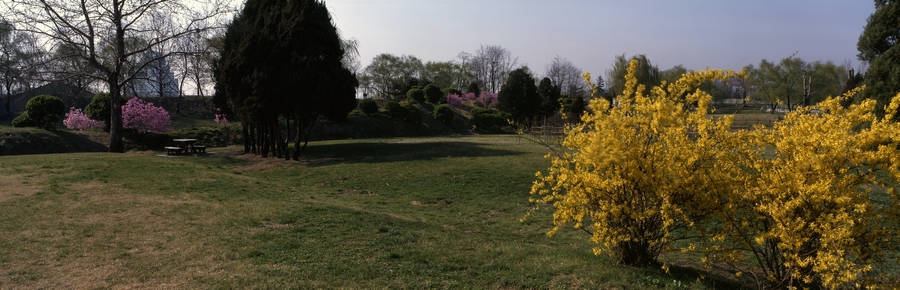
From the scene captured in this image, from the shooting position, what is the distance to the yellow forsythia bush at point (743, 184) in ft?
15.6

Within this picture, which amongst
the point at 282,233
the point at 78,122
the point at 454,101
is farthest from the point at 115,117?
the point at 454,101

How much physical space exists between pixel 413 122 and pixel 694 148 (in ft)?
112

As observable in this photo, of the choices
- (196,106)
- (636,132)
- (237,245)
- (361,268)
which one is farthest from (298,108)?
(196,106)

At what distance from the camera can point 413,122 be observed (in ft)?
128

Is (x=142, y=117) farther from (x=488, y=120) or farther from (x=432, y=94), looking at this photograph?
(x=432, y=94)

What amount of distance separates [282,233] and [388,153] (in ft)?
40.8

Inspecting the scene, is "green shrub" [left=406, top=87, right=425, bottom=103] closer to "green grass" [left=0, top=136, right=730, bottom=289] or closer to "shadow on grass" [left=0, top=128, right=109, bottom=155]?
"shadow on grass" [left=0, top=128, right=109, bottom=155]

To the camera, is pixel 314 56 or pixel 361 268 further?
pixel 314 56

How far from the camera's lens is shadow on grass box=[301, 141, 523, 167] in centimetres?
1845

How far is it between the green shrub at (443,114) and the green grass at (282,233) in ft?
84.6

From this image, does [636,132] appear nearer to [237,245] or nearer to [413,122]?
[237,245]

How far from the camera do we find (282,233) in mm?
7559

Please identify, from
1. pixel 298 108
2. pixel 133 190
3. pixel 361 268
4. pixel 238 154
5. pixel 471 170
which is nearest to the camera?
pixel 361 268

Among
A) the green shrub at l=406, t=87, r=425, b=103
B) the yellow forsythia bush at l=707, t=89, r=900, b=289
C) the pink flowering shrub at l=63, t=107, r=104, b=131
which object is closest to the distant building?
the pink flowering shrub at l=63, t=107, r=104, b=131
